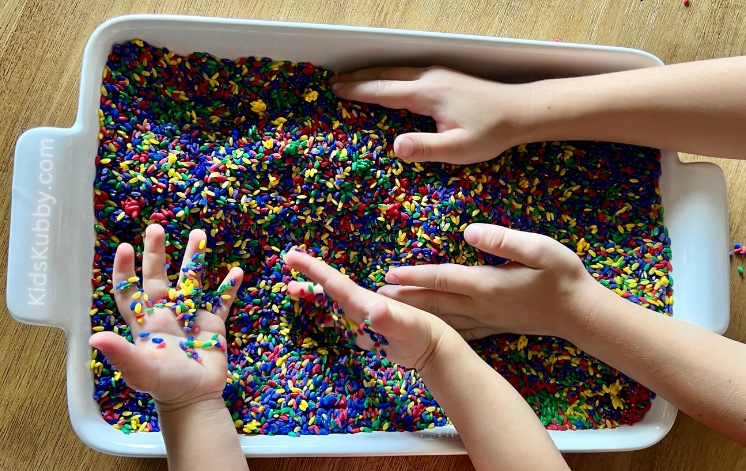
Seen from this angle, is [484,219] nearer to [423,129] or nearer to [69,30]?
[423,129]

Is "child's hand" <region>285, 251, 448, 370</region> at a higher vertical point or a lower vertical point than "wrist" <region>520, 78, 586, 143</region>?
lower

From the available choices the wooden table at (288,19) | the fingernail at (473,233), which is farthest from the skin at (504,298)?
the wooden table at (288,19)

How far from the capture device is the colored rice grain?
83 cm

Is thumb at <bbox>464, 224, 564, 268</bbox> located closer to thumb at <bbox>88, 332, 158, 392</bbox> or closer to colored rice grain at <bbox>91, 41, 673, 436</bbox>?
colored rice grain at <bbox>91, 41, 673, 436</bbox>

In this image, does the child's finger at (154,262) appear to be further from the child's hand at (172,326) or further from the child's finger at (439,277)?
the child's finger at (439,277)

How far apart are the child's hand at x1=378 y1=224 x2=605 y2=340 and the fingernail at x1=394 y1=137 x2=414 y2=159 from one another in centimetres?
14

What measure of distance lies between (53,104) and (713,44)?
3.41ft

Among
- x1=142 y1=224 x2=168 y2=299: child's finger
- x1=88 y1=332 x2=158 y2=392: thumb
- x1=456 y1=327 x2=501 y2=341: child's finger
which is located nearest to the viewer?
x1=88 y1=332 x2=158 y2=392: thumb

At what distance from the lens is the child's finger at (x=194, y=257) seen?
2.64 feet

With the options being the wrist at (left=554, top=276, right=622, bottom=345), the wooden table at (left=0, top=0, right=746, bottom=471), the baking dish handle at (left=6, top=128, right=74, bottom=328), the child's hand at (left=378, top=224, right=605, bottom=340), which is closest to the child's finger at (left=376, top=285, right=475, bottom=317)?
the child's hand at (left=378, top=224, right=605, bottom=340)

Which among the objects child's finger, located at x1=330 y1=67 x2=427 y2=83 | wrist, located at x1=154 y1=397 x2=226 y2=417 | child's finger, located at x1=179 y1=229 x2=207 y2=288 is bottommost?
wrist, located at x1=154 y1=397 x2=226 y2=417

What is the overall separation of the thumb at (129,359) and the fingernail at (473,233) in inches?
17.2

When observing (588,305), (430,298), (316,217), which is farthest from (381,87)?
(588,305)

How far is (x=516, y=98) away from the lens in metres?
0.87
